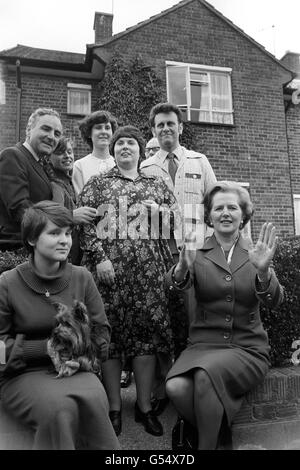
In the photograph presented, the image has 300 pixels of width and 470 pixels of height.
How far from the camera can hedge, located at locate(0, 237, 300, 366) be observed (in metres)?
3.15

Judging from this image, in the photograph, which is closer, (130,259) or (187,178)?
(130,259)

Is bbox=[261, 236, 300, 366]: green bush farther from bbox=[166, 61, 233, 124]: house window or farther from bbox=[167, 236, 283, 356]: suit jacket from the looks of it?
bbox=[166, 61, 233, 124]: house window

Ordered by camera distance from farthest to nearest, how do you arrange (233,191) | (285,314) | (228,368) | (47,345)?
(285,314) → (233,191) → (228,368) → (47,345)

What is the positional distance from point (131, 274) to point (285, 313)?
1244 millimetres

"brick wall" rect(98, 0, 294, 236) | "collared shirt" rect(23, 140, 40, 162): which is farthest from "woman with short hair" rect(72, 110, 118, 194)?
"brick wall" rect(98, 0, 294, 236)

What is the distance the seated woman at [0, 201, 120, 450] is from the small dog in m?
0.02

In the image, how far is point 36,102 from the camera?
33.0 ft

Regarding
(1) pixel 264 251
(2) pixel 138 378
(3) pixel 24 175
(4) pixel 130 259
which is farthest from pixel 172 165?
(2) pixel 138 378

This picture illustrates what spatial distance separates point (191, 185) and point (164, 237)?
637 millimetres

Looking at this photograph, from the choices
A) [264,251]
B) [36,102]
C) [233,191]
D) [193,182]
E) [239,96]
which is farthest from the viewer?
[239,96]

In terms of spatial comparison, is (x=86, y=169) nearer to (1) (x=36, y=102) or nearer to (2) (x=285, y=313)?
(2) (x=285, y=313)

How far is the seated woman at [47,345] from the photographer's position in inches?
74.5

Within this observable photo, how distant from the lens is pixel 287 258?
326 centimetres
